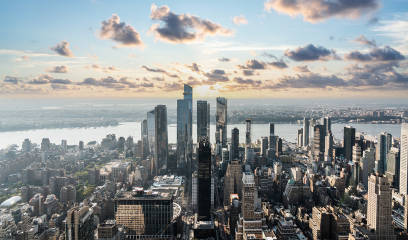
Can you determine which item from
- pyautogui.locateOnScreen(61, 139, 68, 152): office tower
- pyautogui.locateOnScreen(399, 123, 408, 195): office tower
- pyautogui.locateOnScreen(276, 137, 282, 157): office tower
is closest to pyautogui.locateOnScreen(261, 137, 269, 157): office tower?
pyautogui.locateOnScreen(276, 137, 282, 157): office tower

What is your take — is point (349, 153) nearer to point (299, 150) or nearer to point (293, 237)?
point (299, 150)

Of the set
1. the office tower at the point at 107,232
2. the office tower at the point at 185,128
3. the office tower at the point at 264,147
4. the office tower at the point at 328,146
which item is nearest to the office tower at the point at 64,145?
the office tower at the point at 185,128

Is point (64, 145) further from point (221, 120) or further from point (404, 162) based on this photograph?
point (404, 162)

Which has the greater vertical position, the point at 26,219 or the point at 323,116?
the point at 323,116

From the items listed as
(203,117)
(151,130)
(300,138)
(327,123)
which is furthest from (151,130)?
(327,123)

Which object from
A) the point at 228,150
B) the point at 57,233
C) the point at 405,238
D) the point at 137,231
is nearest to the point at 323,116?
the point at 228,150
